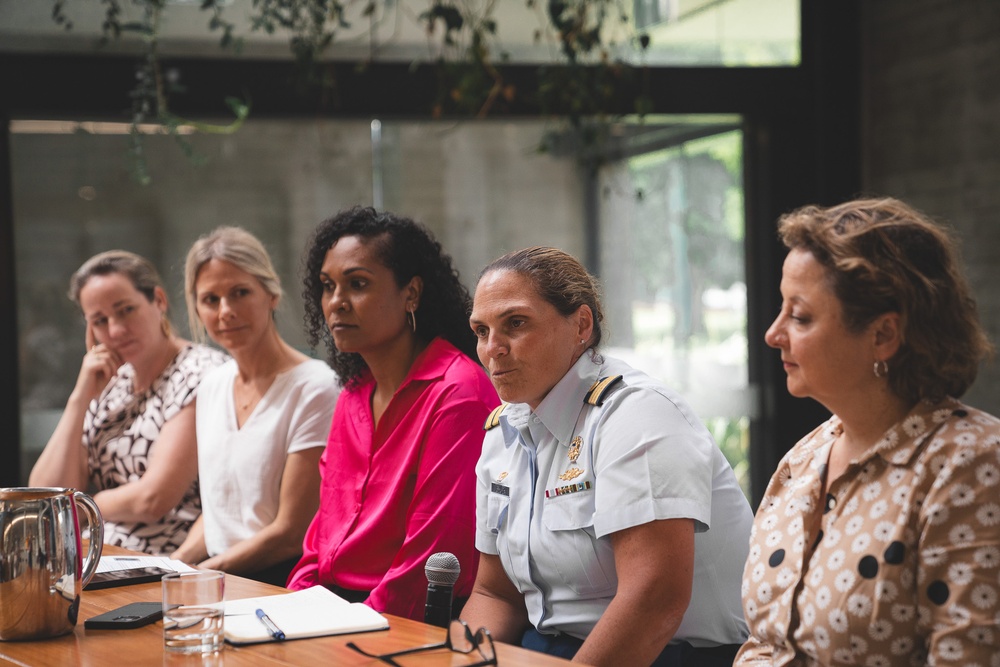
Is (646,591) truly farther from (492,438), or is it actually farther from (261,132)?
(261,132)

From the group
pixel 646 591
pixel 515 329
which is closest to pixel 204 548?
Answer: pixel 515 329

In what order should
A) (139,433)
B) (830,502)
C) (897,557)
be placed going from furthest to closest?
(139,433)
(830,502)
(897,557)

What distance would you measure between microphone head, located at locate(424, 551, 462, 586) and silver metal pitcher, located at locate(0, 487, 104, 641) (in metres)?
0.61

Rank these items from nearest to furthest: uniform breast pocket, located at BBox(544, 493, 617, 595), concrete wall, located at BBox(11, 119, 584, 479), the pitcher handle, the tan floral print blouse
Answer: the tan floral print blouse < the pitcher handle < uniform breast pocket, located at BBox(544, 493, 617, 595) < concrete wall, located at BBox(11, 119, 584, 479)

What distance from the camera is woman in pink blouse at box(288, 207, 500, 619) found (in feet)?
8.37

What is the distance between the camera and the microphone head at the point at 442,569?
6.15 ft

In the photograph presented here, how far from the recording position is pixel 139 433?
349 centimetres

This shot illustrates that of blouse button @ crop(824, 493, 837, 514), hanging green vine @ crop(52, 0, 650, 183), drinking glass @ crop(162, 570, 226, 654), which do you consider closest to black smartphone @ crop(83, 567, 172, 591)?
drinking glass @ crop(162, 570, 226, 654)

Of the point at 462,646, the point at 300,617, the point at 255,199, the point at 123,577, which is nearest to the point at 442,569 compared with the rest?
the point at 462,646

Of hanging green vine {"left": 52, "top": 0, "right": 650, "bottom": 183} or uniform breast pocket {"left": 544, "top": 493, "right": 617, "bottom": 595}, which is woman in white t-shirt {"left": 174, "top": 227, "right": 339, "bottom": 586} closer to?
hanging green vine {"left": 52, "top": 0, "right": 650, "bottom": 183}

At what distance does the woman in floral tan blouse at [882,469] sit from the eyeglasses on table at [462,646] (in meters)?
0.45

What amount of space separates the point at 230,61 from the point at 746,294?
2.34m

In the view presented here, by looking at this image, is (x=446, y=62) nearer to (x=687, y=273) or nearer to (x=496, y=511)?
(x=687, y=273)

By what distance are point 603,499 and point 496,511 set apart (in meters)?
0.34
